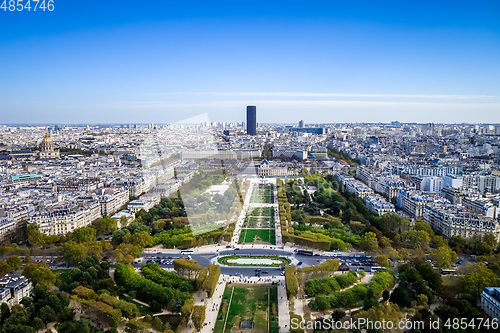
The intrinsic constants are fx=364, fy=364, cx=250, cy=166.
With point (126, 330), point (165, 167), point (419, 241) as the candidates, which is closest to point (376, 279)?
point (419, 241)

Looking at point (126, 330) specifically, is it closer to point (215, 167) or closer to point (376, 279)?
point (376, 279)

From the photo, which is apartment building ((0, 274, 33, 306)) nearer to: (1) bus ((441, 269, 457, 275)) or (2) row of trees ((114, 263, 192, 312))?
(2) row of trees ((114, 263, 192, 312))

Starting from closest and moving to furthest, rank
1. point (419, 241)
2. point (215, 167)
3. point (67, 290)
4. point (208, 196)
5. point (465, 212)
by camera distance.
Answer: point (67, 290) → point (419, 241) → point (465, 212) → point (208, 196) → point (215, 167)

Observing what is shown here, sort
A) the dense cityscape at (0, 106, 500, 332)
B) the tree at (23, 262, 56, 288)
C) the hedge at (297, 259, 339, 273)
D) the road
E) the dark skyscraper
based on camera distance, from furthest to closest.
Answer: the dark skyscraper → the road → the hedge at (297, 259, 339, 273) → the tree at (23, 262, 56, 288) → the dense cityscape at (0, 106, 500, 332)

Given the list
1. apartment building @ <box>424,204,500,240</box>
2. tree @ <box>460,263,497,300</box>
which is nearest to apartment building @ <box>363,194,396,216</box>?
apartment building @ <box>424,204,500,240</box>

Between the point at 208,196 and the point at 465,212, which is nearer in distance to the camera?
the point at 465,212

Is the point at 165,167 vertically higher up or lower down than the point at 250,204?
higher up

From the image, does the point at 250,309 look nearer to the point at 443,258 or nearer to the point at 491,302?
the point at 491,302
